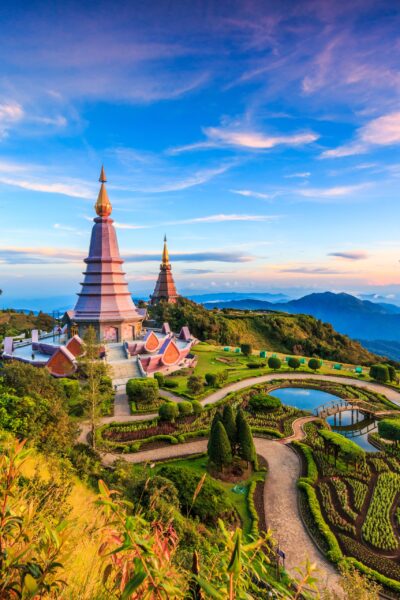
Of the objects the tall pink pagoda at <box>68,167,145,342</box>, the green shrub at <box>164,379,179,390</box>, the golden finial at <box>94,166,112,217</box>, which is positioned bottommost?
the green shrub at <box>164,379,179,390</box>

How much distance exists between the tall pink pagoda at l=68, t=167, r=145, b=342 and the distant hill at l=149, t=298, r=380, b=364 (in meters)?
17.2

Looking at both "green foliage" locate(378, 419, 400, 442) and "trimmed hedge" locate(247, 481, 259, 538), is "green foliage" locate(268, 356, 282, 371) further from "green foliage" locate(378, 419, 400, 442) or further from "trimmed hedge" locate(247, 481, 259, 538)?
"trimmed hedge" locate(247, 481, 259, 538)

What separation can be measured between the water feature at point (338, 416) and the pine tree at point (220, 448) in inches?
406

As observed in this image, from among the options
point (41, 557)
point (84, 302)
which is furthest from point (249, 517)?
point (84, 302)

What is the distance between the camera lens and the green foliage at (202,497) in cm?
1291

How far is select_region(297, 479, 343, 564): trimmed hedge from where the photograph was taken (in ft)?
38.9

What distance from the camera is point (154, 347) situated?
35.8 meters

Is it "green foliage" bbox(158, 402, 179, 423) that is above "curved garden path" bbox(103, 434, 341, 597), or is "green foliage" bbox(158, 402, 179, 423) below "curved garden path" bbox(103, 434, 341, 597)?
above

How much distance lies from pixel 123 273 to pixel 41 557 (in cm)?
3743

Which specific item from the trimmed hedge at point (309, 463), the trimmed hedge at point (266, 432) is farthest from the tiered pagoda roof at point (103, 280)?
the trimmed hedge at point (309, 463)

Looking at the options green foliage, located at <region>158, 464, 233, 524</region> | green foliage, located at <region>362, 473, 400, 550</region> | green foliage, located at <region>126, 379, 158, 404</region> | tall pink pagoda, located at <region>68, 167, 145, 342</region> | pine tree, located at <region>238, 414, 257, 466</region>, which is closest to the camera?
green foliage, located at <region>362, 473, 400, 550</region>

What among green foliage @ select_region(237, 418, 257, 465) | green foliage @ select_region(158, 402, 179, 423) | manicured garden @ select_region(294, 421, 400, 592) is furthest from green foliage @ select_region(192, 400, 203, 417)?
manicured garden @ select_region(294, 421, 400, 592)

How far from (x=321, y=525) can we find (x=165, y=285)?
5736cm

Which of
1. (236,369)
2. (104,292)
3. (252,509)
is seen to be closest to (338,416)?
(236,369)
